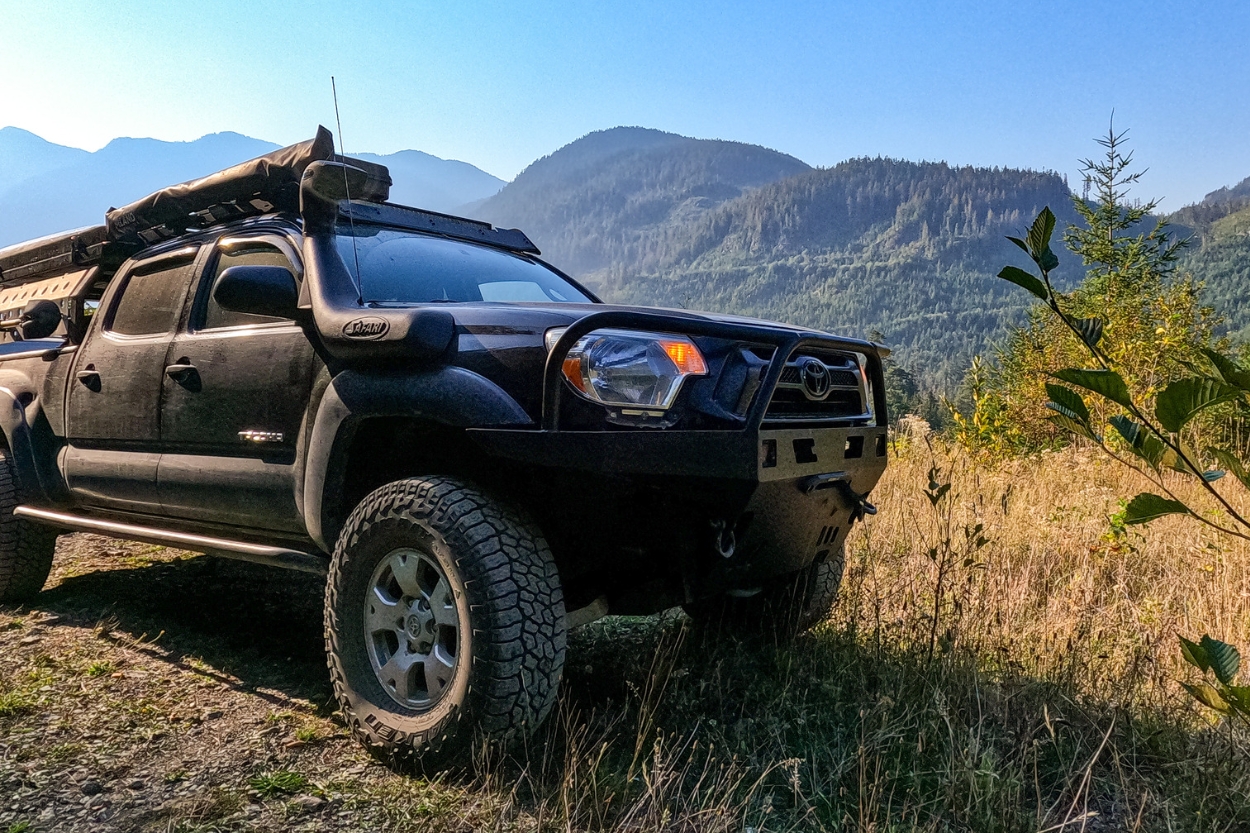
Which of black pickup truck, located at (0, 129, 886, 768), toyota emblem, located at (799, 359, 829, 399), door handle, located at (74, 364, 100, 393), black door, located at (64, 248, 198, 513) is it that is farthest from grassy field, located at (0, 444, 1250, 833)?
door handle, located at (74, 364, 100, 393)

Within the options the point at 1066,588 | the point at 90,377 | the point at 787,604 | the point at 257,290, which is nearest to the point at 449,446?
the point at 257,290

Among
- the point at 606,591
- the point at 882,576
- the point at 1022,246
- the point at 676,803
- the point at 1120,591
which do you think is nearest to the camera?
the point at 1022,246

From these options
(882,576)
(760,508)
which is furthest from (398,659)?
(882,576)

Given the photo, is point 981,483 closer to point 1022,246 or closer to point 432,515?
point 432,515

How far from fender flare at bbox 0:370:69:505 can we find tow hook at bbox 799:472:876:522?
3.59m

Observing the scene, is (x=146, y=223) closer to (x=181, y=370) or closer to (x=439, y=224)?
(x=181, y=370)

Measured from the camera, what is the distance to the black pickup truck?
7.41 ft

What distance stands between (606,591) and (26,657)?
2.56 meters

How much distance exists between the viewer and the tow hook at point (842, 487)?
8.06 feet

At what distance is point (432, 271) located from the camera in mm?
3262

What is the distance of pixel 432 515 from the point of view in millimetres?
2340

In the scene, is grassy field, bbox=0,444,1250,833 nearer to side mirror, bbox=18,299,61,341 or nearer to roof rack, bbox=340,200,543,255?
side mirror, bbox=18,299,61,341

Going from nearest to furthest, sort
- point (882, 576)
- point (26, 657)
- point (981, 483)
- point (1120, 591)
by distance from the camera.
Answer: point (26, 657) < point (1120, 591) < point (882, 576) < point (981, 483)

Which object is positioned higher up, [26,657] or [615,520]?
[615,520]
